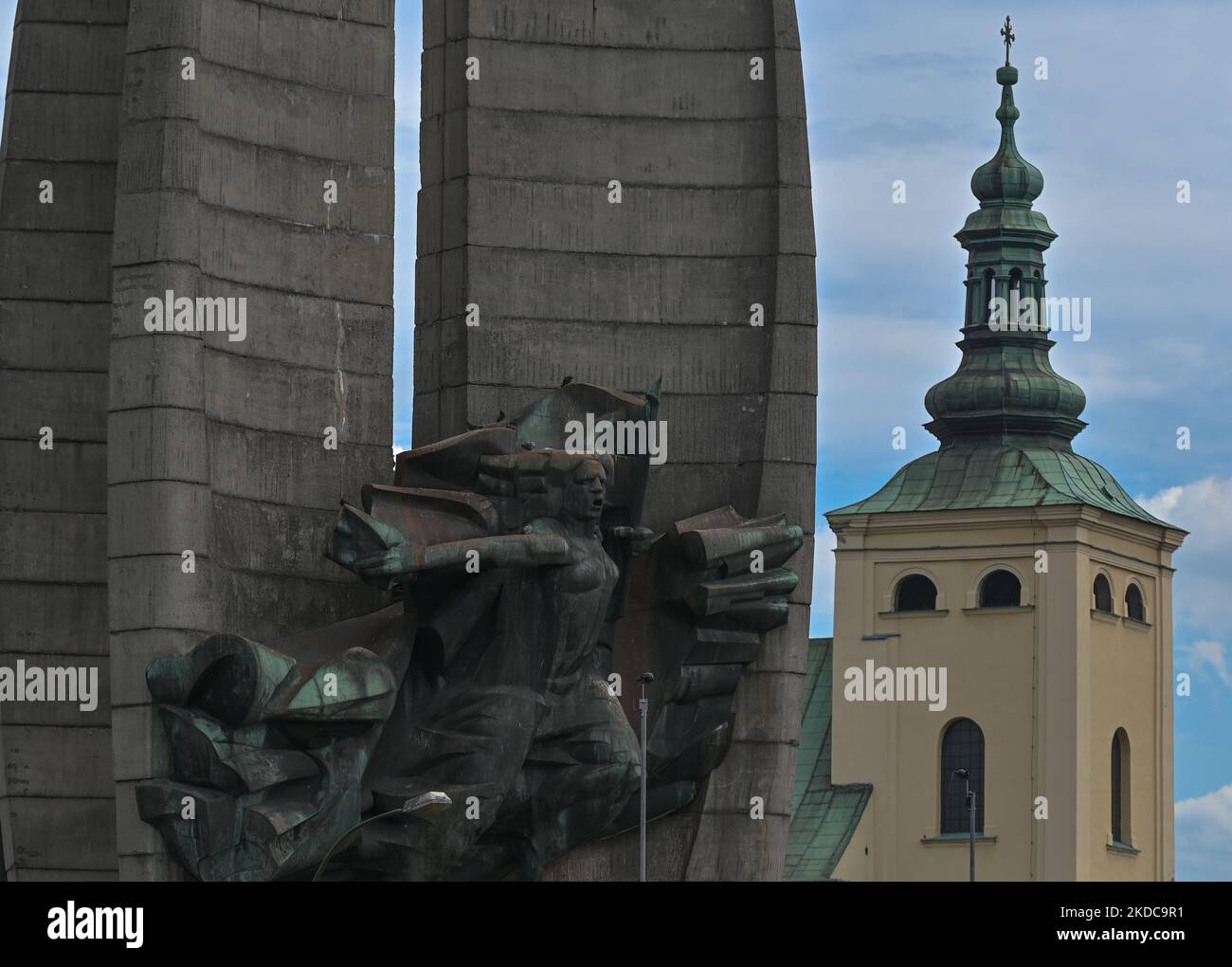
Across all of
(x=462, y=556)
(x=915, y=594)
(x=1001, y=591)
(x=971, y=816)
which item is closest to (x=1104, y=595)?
(x=1001, y=591)

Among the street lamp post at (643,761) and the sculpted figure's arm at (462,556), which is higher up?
the sculpted figure's arm at (462,556)

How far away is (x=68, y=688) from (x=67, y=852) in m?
1.35

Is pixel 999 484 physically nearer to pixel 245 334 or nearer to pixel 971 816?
pixel 971 816

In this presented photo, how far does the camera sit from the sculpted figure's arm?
96.5 feet

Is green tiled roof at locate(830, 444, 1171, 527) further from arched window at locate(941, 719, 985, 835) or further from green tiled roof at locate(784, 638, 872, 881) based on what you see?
arched window at locate(941, 719, 985, 835)

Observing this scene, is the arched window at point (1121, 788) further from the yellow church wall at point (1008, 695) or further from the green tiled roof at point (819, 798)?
the green tiled roof at point (819, 798)

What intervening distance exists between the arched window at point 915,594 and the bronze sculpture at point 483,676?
64342mm

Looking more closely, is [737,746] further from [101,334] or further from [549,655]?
[101,334]

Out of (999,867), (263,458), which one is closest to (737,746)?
(263,458)

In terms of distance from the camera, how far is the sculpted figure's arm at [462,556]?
2941 centimetres

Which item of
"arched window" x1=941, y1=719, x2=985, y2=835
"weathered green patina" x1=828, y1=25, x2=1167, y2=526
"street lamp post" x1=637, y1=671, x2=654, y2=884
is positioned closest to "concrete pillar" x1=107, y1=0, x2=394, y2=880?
"street lamp post" x1=637, y1=671, x2=654, y2=884

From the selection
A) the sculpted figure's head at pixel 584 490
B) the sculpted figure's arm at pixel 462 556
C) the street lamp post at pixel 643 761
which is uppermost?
the sculpted figure's head at pixel 584 490

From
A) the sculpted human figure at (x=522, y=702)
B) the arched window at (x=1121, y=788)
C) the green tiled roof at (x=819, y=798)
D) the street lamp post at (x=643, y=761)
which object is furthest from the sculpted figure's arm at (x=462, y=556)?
the arched window at (x=1121, y=788)

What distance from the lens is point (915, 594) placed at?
96.1 meters
